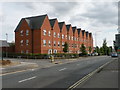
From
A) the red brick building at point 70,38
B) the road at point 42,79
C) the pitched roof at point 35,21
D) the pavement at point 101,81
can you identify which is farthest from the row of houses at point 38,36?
the pavement at point 101,81

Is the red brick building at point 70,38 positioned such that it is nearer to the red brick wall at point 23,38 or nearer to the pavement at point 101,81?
the red brick wall at point 23,38

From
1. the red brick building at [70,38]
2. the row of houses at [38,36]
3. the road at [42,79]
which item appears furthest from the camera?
the red brick building at [70,38]

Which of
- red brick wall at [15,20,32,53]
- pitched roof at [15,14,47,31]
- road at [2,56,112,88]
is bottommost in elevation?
road at [2,56,112,88]

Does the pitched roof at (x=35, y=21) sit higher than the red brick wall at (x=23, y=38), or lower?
higher

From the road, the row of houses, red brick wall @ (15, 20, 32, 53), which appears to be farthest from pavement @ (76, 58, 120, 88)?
red brick wall @ (15, 20, 32, 53)

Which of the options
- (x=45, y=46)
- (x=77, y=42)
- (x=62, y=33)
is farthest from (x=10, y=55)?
(x=77, y=42)

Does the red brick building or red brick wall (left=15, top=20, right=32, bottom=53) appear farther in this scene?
the red brick building

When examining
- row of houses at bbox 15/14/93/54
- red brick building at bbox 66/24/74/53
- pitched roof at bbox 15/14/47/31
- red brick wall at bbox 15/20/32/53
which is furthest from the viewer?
red brick building at bbox 66/24/74/53

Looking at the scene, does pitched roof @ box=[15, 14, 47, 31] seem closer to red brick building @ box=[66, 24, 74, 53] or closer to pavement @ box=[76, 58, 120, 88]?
red brick building @ box=[66, 24, 74, 53]

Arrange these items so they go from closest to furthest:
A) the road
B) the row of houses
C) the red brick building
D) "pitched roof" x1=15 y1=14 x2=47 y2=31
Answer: the road
the row of houses
"pitched roof" x1=15 y1=14 x2=47 y2=31
the red brick building

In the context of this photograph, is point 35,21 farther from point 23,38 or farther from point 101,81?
point 101,81

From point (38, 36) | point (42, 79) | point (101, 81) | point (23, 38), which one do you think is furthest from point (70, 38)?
point (101, 81)

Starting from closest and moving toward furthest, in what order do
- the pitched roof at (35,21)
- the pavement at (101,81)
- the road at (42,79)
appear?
the pavement at (101,81)
the road at (42,79)
the pitched roof at (35,21)

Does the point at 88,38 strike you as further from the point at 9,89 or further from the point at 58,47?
the point at 9,89
